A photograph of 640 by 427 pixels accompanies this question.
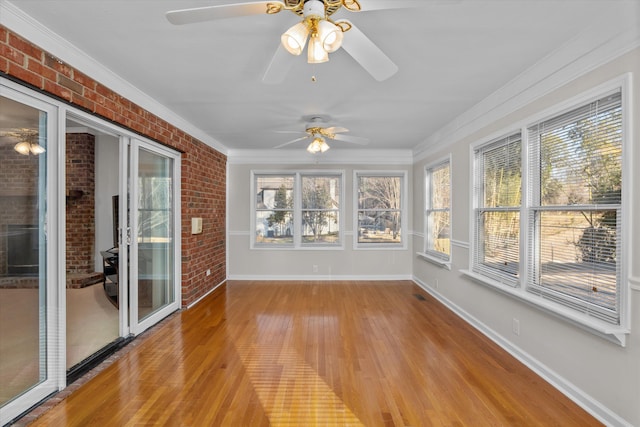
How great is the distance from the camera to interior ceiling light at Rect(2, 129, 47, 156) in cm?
195

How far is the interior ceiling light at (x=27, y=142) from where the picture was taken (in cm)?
195

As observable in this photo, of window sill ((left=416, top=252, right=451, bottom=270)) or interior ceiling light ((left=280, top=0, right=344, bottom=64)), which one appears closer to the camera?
interior ceiling light ((left=280, top=0, right=344, bottom=64))

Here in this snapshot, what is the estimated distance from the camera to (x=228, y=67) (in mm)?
2449

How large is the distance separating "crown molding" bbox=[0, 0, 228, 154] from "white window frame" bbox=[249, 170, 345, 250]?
2363mm

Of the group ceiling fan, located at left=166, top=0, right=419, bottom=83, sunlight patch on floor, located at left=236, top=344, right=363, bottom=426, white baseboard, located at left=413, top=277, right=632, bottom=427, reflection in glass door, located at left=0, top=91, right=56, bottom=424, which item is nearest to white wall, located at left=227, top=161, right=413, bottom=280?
white baseboard, located at left=413, top=277, right=632, bottom=427

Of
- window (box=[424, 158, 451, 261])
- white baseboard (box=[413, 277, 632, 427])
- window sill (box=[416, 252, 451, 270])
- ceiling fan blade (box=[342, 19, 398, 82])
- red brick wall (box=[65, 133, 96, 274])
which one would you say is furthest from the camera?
red brick wall (box=[65, 133, 96, 274])

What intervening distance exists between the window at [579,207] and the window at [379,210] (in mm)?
3196

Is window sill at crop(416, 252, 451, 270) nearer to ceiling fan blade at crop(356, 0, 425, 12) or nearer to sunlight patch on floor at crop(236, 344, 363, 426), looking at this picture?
sunlight patch on floor at crop(236, 344, 363, 426)

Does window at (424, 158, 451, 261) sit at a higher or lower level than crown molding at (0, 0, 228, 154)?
lower

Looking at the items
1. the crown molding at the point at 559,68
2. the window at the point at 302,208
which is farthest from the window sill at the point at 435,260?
the crown molding at the point at 559,68

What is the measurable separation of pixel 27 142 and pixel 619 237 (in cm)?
387

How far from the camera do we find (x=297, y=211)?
5715 mm

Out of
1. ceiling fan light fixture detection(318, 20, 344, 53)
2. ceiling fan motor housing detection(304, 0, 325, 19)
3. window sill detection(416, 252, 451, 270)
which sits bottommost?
window sill detection(416, 252, 451, 270)

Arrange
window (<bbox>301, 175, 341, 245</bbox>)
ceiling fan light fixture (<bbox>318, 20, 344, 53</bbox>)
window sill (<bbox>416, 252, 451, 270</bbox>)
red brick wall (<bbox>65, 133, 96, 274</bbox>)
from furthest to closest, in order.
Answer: window (<bbox>301, 175, 341, 245</bbox>), red brick wall (<bbox>65, 133, 96, 274</bbox>), window sill (<bbox>416, 252, 451, 270</bbox>), ceiling fan light fixture (<bbox>318, 20, 344, 53</bbox>)
